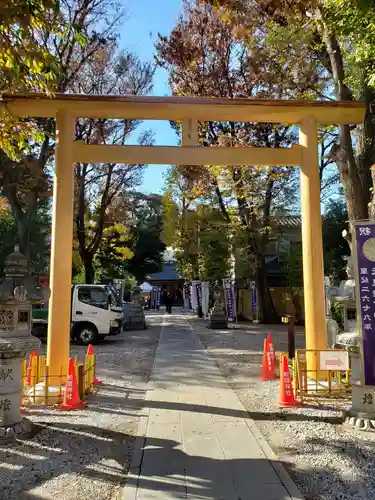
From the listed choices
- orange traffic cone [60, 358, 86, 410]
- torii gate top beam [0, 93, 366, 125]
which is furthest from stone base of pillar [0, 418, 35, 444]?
torii gate top beam [0, 93, 366, 125]

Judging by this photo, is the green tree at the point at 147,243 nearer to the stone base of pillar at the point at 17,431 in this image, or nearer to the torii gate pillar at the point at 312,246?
the torii gate pillar at the point at 312,246

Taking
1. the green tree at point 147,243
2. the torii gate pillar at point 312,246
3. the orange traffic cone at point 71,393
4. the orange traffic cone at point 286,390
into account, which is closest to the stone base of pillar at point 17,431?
the orange traffic cone at point 71,393

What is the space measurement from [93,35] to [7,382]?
48.1 ft

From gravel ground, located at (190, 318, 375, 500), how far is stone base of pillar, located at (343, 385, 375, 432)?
0.13 meters

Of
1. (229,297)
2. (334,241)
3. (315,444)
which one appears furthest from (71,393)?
(334,241)

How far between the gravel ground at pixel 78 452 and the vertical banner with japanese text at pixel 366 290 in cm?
302

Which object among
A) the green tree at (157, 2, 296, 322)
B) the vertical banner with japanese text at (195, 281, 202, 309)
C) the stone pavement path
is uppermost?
the green tree at (157, 2, 296, 322)

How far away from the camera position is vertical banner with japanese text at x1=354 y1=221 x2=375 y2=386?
17.1ft

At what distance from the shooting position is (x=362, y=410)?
546cm

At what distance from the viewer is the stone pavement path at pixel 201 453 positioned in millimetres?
3721

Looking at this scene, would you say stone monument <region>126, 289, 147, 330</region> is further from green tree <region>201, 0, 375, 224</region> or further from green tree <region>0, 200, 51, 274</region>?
green tree <region>201, 0, 375, 224</region>

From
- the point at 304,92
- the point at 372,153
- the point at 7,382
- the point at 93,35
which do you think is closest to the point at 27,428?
the point at 7,382

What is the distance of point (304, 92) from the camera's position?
13242 millimetres

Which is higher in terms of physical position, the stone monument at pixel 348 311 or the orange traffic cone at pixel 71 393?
the stone monument at pixel 348 311
